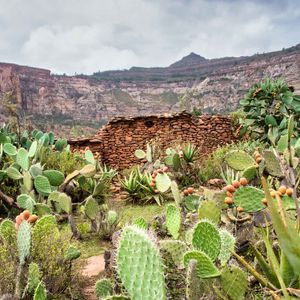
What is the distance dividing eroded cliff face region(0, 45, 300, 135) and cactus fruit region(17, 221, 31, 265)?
146 feet

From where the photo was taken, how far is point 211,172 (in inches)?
301

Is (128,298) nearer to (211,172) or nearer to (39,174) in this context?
(39,174)

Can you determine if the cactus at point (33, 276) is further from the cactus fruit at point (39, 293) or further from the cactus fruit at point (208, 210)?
the cactus fruit at point (208, 210)

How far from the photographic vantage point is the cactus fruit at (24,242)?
7.66 feet

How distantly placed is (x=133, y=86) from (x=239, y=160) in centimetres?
6631

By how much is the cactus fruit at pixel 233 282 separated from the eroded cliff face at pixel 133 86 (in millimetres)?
44935

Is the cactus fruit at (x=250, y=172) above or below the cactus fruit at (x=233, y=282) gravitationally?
above

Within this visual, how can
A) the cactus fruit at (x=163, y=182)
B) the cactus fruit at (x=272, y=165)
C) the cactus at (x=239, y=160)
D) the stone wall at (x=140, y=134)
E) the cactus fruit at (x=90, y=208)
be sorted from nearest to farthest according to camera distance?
the cactus fruit at (x=272, y=165)
the cactus at (x=239, y=160)
the cactus fruit at (x=90, y=208)
the cactus fruit at (x=163, y=182)
the stone wall at (x=140, y=134)

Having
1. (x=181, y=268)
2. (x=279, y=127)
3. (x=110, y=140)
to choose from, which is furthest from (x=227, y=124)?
(x=181, y=268)

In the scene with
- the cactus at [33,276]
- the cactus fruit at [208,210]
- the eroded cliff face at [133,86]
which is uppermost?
the eroded cliff face at [133,86]

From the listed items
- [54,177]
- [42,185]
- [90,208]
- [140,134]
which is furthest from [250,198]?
[140,134]

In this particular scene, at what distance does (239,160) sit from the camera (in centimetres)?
316

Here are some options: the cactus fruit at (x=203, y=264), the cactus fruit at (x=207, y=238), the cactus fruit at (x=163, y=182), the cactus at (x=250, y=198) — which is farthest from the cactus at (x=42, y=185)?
the cactus fruit at (x=203, y=264)

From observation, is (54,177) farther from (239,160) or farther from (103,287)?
(103,287)
